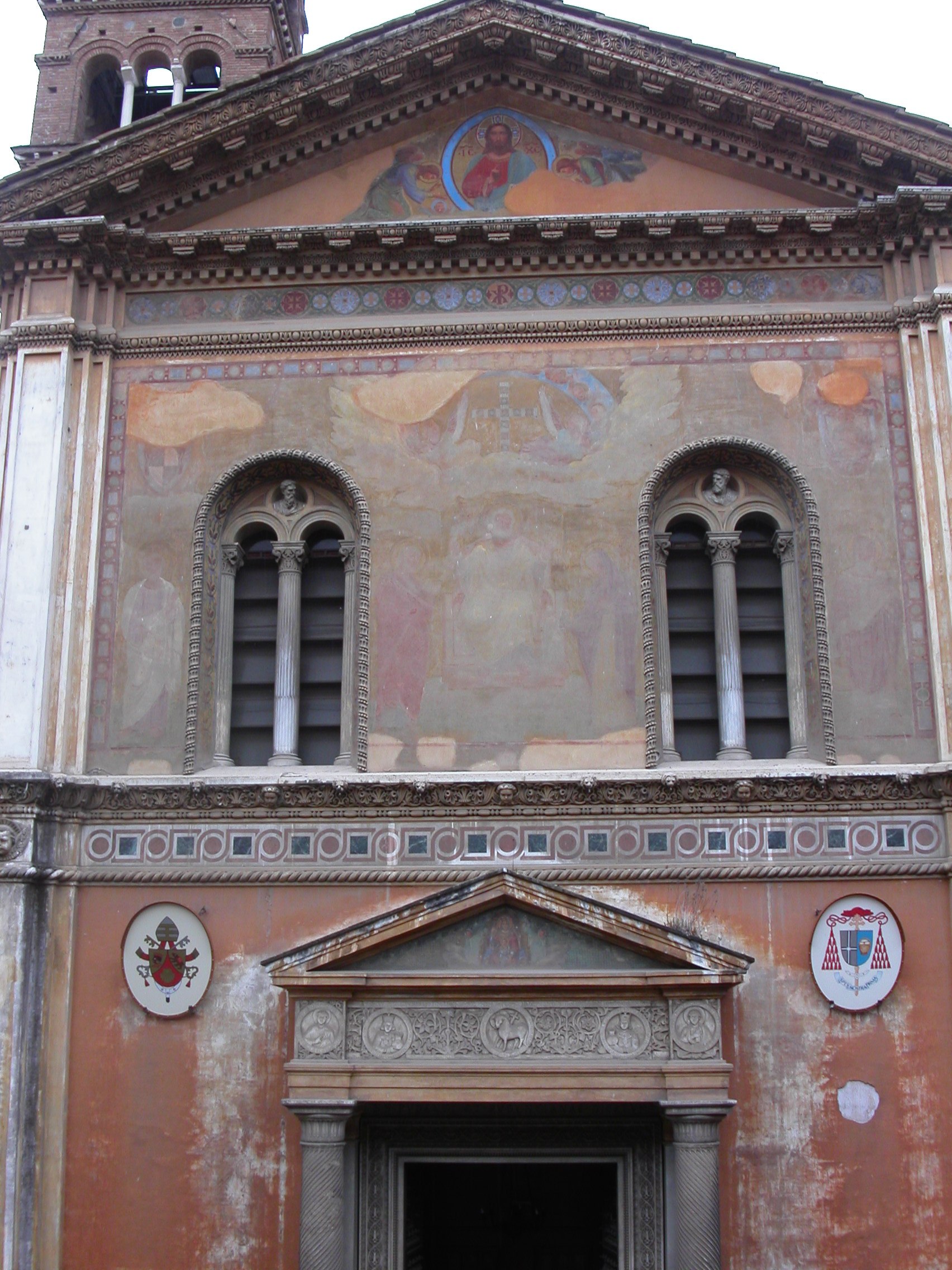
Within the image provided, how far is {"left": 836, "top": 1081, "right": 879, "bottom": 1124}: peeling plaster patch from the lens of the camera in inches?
489

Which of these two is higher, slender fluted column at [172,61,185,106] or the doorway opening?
slender fluted column at [172,61,185,106]

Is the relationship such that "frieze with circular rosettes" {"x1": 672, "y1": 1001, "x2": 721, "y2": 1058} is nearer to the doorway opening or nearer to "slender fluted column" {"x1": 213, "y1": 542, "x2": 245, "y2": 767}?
the doorway opening

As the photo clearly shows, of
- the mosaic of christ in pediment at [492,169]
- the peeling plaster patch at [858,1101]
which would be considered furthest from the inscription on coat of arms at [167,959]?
the mosaic of christ in pediment at [492,169]

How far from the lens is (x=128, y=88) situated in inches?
915

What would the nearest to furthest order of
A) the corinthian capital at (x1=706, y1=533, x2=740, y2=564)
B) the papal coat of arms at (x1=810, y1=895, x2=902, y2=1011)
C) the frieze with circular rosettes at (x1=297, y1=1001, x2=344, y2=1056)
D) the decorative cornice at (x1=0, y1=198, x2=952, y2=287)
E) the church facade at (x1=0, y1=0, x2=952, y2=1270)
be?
the frieze with circular rosettes at (x1=297, y1=1001, x2=344, y2=1056) < the church facade at (x1=0, y1=0, x2=952, y2=1270) < the papal coat of arms at (x1=810, y1=895, x2=902, y2=1011) < the corinthian capital at (x1=706, y1=533, x2=740, y2=564) < the decorative cornice at (x1=0, y1=198, x2=952, y2=287)

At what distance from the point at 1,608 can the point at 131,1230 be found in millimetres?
5860

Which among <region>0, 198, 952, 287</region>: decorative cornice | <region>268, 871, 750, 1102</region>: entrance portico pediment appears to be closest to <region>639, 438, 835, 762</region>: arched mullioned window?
<region>268, 871, 750, 1102</region>: entrance portico pediment

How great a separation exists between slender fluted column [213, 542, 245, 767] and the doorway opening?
173 inches

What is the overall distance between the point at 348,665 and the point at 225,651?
1268 millimetres

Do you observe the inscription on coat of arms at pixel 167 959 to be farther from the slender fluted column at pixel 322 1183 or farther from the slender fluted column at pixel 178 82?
the slender fluted column at pixel 178 82

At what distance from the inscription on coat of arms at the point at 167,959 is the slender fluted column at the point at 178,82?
49.8ft

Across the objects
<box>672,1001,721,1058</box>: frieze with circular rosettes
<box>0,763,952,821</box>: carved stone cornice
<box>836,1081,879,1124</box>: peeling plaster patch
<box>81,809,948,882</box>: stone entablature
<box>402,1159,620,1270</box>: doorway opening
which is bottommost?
<box>402,1159,620,1270</box>: doorway opening

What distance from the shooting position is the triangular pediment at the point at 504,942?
11969 millimetres

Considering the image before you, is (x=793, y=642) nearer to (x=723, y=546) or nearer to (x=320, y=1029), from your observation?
(x=723, y=546)
